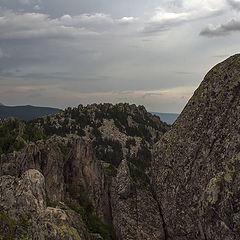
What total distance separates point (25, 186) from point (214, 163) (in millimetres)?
20234

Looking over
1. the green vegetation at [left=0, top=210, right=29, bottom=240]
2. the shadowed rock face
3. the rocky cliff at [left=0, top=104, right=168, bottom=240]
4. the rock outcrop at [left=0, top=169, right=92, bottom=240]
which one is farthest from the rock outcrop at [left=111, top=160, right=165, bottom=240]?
the green vegetation at [left=0, top=210, right=29, bottom=240]

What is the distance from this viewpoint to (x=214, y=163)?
2091 cm

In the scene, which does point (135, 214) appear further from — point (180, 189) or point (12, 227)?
point (12, 227)

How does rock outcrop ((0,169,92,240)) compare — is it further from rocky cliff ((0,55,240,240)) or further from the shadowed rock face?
the shadowed rock face

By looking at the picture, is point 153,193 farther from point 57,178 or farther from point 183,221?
point 57,178

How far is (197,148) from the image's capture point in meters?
23.1

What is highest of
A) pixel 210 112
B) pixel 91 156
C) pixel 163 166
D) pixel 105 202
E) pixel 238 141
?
pixel 210 112

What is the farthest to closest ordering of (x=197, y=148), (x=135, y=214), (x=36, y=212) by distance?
(x=135, y=214) < (x=36, y=212) < (x=197, y=148)

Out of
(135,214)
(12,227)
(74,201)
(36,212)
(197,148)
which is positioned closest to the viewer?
(197,148)

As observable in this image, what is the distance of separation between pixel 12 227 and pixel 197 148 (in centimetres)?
1873

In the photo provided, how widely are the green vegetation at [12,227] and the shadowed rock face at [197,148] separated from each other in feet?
43.9

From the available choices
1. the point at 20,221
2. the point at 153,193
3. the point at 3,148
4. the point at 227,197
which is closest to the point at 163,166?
the point at 153,193

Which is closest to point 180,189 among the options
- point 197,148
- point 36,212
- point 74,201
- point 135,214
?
point 197,148

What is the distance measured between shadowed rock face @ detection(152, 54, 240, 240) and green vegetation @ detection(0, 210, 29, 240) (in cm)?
1339
